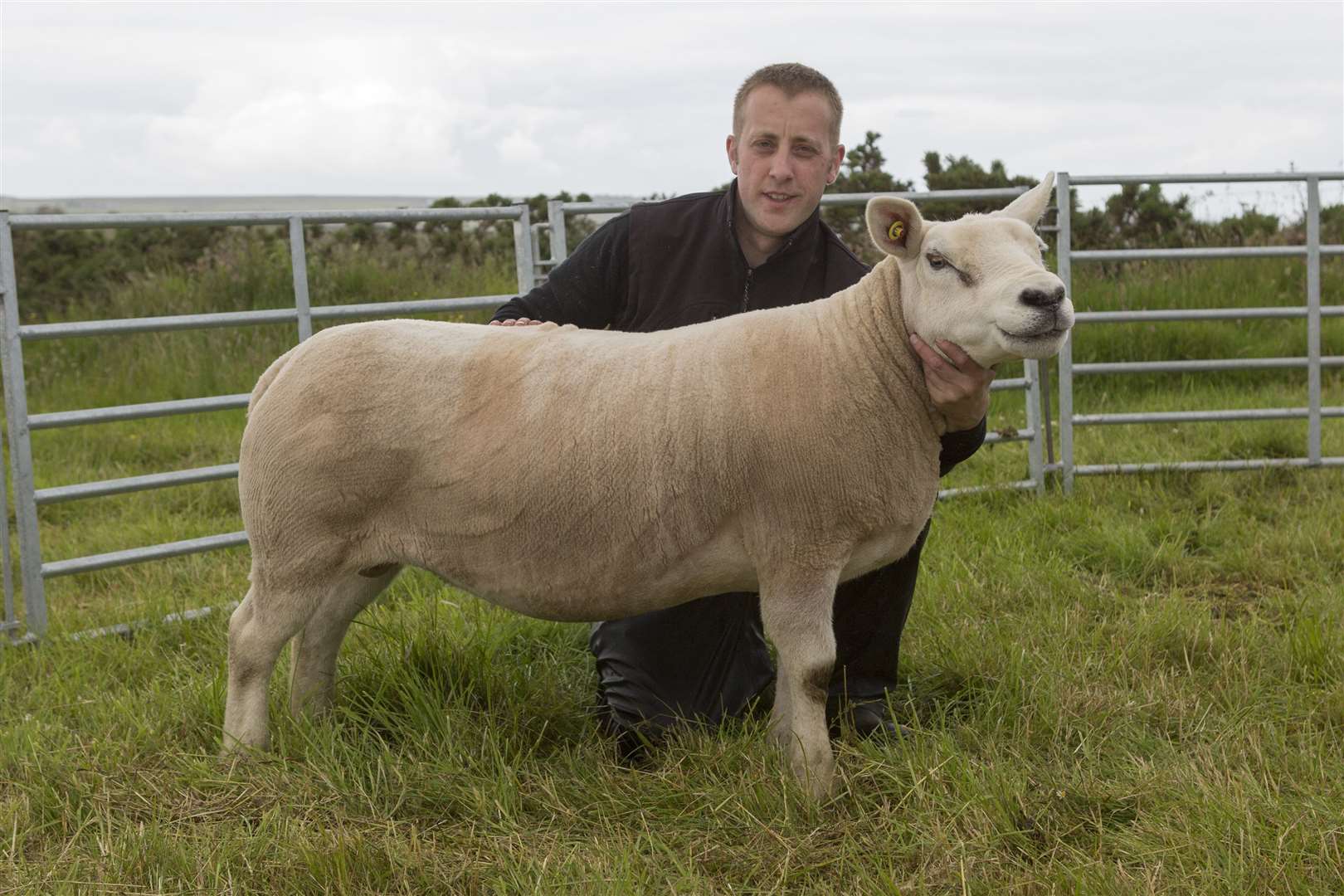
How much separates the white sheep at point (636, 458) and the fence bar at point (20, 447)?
188cm

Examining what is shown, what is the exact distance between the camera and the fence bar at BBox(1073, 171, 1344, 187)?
6.27 meters

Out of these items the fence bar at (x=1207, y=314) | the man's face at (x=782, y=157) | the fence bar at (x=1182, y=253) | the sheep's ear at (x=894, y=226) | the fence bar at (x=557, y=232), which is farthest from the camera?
the fence bar at (x=1207, y=314)

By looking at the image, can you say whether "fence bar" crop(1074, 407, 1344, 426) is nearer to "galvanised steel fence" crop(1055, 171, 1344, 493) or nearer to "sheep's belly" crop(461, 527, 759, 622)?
"galvanised steel fence" crop(1055, 171, 1344, 493)

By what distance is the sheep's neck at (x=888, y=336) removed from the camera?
2.90 m

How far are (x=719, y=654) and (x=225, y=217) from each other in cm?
258

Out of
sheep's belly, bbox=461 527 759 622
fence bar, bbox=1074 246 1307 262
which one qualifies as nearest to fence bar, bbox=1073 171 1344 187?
fence bar, bbox=1074 246 1307 262

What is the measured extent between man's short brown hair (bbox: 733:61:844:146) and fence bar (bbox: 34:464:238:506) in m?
2.68

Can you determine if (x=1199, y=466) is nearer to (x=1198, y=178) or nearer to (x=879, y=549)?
(x=1198, y=178)

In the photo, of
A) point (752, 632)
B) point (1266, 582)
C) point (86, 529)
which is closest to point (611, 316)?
point (752, 632)

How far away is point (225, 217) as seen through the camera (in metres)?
4.69

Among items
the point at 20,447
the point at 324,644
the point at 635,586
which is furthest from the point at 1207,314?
the point at 20,447

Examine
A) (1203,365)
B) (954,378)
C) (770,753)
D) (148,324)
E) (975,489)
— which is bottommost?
(770,753)

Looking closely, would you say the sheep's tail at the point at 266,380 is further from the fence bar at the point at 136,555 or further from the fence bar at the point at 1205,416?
the fence bar at the point at 1205,416

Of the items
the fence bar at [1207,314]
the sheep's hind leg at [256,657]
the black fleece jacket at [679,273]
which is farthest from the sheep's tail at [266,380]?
the fence bar at [1207,314]
